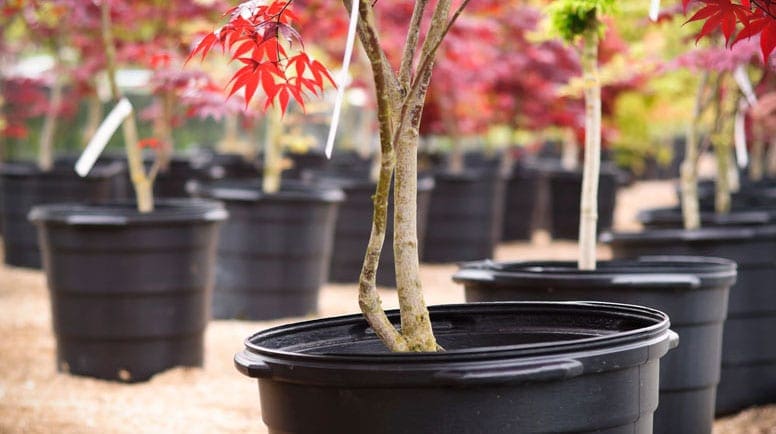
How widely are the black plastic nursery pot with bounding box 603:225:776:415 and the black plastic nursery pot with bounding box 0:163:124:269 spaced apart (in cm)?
584

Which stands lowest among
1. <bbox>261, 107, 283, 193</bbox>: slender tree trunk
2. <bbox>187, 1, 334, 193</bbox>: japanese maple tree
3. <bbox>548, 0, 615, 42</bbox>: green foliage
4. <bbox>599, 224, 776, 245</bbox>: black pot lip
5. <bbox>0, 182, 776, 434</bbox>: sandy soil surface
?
<bbox>0, 182, 776, 434</bbox>: sandy soil surface

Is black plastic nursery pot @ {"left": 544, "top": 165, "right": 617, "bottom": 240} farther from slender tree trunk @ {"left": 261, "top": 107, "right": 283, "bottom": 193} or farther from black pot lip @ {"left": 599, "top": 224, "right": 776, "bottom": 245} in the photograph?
black pot lip @ {"left": 599, "top": 224, "right": 776, "bottom": 245}

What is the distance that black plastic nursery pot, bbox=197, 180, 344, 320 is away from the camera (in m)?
6.62

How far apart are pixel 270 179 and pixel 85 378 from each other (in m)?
2.34

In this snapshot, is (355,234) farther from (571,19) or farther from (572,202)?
(571,19)

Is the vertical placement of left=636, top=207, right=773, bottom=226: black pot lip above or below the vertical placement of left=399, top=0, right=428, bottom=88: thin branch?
below

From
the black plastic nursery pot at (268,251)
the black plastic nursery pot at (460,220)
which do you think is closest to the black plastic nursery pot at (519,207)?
the black plastic nursery pot at (460,220)

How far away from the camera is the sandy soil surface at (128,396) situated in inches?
164

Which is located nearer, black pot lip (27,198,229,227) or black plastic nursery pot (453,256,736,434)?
black plastic nursery pot (453,256,736,434)

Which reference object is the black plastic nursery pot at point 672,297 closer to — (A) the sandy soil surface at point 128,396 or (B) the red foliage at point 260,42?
(A) the sandy soil surface at point 128,396

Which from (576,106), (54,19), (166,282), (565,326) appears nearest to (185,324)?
(166,282)

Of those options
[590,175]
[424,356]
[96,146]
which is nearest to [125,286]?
[96,146]

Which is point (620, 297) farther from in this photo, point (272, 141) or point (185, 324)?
point (272, 141)

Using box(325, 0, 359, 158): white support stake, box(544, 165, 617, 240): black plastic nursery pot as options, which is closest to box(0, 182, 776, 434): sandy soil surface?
box(325, 0, 359, 158): white support stake
